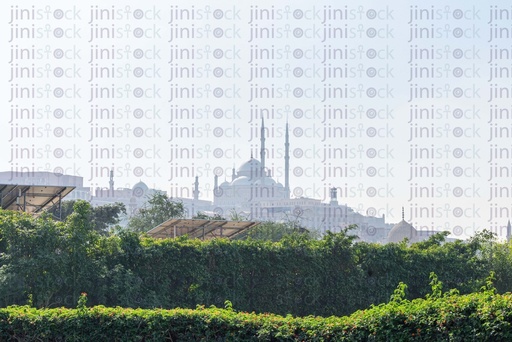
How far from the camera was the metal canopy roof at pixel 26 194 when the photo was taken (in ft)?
84.0

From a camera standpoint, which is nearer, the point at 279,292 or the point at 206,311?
the point at 206,311

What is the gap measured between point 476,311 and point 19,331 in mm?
7046

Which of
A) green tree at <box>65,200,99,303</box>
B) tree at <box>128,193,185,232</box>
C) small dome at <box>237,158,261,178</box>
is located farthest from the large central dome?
green tree at <box>65,200,99,303</box>

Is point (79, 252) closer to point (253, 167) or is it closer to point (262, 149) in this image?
point (262, 149)

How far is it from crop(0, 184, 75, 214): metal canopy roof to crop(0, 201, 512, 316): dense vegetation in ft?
11.3

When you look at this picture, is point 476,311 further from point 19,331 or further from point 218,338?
point 19,331

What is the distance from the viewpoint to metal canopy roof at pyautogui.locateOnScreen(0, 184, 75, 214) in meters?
25.6

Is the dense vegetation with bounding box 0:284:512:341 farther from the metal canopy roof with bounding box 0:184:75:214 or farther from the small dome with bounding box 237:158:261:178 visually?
the small dome with bounding box 237:158:261:178

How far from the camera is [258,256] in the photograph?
24172 mm

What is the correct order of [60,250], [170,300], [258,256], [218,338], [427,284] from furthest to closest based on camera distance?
[427,284]
[258,256]
[170,300]
[60,250]
[218,338]

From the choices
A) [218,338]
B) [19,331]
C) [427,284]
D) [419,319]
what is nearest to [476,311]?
[419,319]

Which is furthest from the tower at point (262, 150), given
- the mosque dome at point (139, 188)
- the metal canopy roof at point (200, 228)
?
the metal canopy roof at point (200, 228)

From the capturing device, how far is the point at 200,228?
29016mm

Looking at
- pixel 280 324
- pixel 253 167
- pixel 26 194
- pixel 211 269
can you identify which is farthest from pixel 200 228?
pixel 253 167
